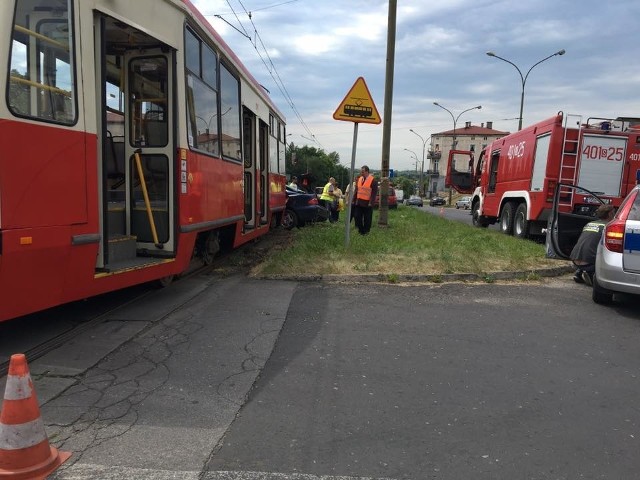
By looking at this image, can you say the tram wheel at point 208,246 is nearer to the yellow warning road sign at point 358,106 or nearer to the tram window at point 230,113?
the tram window at point 230,113

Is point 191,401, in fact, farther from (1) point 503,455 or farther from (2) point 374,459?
(1) point 503,455

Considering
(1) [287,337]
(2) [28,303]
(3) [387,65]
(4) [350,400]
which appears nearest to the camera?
(4) [350,400]

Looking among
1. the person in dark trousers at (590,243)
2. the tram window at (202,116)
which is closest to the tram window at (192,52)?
the tram window at (202,116)

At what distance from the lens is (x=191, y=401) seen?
3.52 meters

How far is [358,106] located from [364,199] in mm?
3590

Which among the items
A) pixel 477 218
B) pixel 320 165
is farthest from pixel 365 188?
pixel 320 165

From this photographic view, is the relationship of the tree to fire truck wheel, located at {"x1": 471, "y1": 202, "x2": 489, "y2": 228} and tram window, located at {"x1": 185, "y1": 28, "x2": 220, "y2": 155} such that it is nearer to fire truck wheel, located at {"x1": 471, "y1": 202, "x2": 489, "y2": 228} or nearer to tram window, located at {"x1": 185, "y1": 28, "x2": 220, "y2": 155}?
fire truck wheel, located at {"x1": 471, "y1": 202, "x2": 489, "y2": 228}

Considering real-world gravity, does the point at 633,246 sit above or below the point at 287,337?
above

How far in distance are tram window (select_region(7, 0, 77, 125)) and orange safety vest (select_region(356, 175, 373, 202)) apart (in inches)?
336

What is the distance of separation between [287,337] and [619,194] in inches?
374

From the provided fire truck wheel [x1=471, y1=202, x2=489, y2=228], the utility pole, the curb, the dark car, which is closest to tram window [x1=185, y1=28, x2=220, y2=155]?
the curb

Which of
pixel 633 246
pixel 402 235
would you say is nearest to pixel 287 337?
pixel 633 246

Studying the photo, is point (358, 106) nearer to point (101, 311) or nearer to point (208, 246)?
point (208, 246)

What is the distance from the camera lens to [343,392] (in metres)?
3.74
